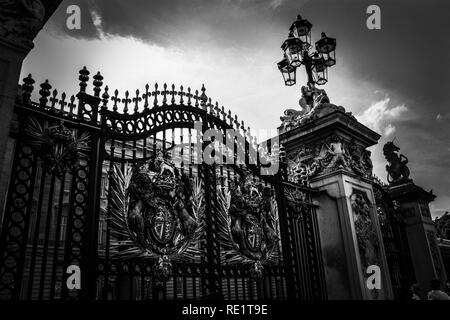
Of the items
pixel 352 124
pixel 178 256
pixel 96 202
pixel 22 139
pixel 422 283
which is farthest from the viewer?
pixel 422 283

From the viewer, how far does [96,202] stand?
4184mm

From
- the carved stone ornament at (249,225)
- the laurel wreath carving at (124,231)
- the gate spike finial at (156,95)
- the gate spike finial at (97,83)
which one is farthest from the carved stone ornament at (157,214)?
the gate spike finial at (97,83)

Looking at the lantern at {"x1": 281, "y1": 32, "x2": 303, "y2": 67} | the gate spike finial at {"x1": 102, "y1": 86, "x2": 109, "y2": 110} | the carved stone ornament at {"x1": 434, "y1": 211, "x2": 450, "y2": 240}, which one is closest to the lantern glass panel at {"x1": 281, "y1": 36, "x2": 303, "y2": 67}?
the lantern at {"x1": 281, "y1": 32, "x2": 303, "y2": 67}

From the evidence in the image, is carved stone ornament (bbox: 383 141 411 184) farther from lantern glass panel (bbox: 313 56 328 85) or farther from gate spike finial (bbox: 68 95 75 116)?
gate spike finial (bbox: 68 95 75 116)

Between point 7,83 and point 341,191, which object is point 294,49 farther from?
point 7,83

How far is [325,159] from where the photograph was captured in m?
7.47

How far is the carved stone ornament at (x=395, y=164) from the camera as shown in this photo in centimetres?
1016

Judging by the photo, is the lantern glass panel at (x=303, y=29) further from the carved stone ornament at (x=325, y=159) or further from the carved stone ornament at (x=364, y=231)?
the carved stone ornament at (x=364, y=231)

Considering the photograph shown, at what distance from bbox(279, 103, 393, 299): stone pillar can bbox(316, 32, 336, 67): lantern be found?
3.57ft

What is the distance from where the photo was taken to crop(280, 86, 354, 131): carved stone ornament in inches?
300

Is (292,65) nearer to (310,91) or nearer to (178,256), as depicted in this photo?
(310,91)
